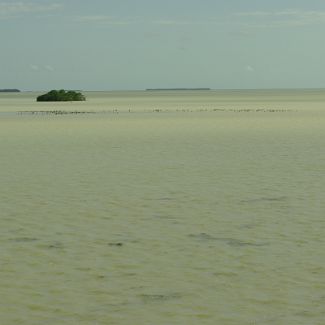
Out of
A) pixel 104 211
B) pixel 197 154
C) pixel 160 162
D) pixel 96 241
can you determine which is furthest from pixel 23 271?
Result: pixel 197 154

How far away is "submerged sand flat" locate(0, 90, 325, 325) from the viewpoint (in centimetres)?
786

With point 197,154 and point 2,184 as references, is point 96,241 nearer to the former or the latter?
point 2,184

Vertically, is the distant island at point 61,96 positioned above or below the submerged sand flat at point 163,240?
above

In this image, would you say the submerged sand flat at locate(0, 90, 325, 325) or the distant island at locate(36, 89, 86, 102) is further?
the distant island at locate(36, 89, 86, 102)

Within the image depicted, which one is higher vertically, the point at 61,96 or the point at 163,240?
the point at 61,96

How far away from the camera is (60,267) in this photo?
9.49 meters

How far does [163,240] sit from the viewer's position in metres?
10.9

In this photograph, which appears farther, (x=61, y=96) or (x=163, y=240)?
(x=61, y=96)

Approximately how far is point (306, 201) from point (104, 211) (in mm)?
3708

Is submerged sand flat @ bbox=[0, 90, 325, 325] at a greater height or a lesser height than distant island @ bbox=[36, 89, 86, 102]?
lesser

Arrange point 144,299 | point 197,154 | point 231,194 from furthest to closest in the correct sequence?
point 197,154, point 231,194, point 144,299

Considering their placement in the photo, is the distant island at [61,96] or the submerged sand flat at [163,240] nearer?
the submerged sand flat at [163,240]

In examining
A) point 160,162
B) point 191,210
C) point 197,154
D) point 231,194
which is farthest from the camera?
point 197,154

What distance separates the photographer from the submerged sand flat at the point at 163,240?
7863 mm
